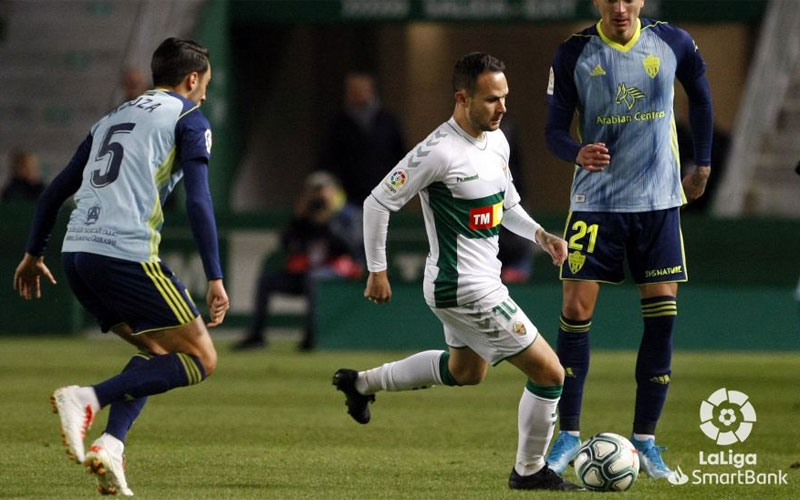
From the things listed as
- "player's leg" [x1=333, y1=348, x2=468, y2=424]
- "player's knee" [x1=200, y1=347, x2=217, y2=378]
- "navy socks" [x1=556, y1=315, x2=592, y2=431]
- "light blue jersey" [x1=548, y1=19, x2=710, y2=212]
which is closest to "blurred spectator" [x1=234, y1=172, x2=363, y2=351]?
"player's leg" [x1=333, y1=348, x2=468, y2=424]

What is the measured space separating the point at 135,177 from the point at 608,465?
236 cm

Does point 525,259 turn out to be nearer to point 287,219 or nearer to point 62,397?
point 287,219

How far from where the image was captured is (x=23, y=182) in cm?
1761

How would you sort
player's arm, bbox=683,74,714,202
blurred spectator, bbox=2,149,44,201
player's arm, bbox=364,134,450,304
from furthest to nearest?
blurred spectator, bbox=2,149,44,201 → player's arm, bbox=683,74,714,202 → player's arm, bbox=364,134,450,304

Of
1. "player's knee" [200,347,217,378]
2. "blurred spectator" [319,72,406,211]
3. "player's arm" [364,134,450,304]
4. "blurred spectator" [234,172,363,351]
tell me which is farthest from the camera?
"blurred spectator" [319,72,406,211]

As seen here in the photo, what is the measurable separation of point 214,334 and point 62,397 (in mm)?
10820

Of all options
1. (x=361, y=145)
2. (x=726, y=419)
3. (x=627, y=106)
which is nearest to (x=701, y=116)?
(x=627, y=106)

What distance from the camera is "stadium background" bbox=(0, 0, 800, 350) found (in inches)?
597

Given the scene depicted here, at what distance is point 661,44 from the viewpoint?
25.1 feet

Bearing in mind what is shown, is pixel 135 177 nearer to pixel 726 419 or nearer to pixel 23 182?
pixel 726 419

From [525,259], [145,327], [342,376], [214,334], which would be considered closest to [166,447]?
[342,376]

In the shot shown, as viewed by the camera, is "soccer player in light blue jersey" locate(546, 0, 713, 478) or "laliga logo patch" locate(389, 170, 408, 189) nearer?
"laliga logo patch" locate(389, 170, 408, 189)

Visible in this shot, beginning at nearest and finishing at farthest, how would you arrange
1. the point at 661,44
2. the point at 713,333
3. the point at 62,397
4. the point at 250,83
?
the point at 62,397 → the point at 661,44 → the point at 713,333 → the point at 250,83

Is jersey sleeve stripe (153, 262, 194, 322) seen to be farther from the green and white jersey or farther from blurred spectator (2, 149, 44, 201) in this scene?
blurred spectator (2, 149, 44, 201)
